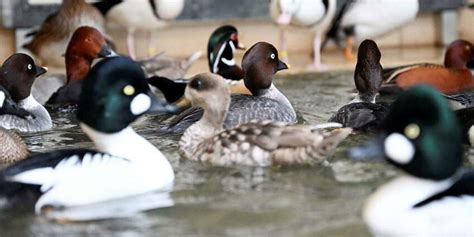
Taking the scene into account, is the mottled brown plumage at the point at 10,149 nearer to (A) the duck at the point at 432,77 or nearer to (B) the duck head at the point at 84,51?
(B) the duck head at the point at 84,51

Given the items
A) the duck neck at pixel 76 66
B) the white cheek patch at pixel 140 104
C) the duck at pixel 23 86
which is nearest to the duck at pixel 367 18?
the duck neck at pixel 76 66

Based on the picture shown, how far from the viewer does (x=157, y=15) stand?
10570 millimetres

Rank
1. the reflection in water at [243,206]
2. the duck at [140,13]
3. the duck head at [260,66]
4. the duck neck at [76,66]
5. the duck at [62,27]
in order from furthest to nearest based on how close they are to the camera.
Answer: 1. the duck at [140,13]
2. the duck at [62,27]
3. the duck neck at [76,66]
4. the duck head at [260,66]
5. the reflection in water at [243,206]

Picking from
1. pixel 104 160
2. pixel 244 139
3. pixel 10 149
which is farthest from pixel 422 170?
pixel 10 149

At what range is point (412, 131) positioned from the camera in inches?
155

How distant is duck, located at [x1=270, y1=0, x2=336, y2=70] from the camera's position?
10047mm

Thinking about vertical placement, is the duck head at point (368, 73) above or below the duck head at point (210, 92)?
below

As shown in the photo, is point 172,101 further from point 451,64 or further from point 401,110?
point 401,110

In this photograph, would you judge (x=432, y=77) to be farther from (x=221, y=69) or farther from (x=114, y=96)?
(x=114, y=96)

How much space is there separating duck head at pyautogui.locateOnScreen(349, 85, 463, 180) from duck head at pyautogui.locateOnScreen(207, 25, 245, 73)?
15.8ft

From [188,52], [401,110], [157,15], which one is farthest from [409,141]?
[188,52]

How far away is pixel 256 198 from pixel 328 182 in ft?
1.41

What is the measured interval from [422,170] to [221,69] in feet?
15.8

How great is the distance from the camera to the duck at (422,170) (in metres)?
3.92
